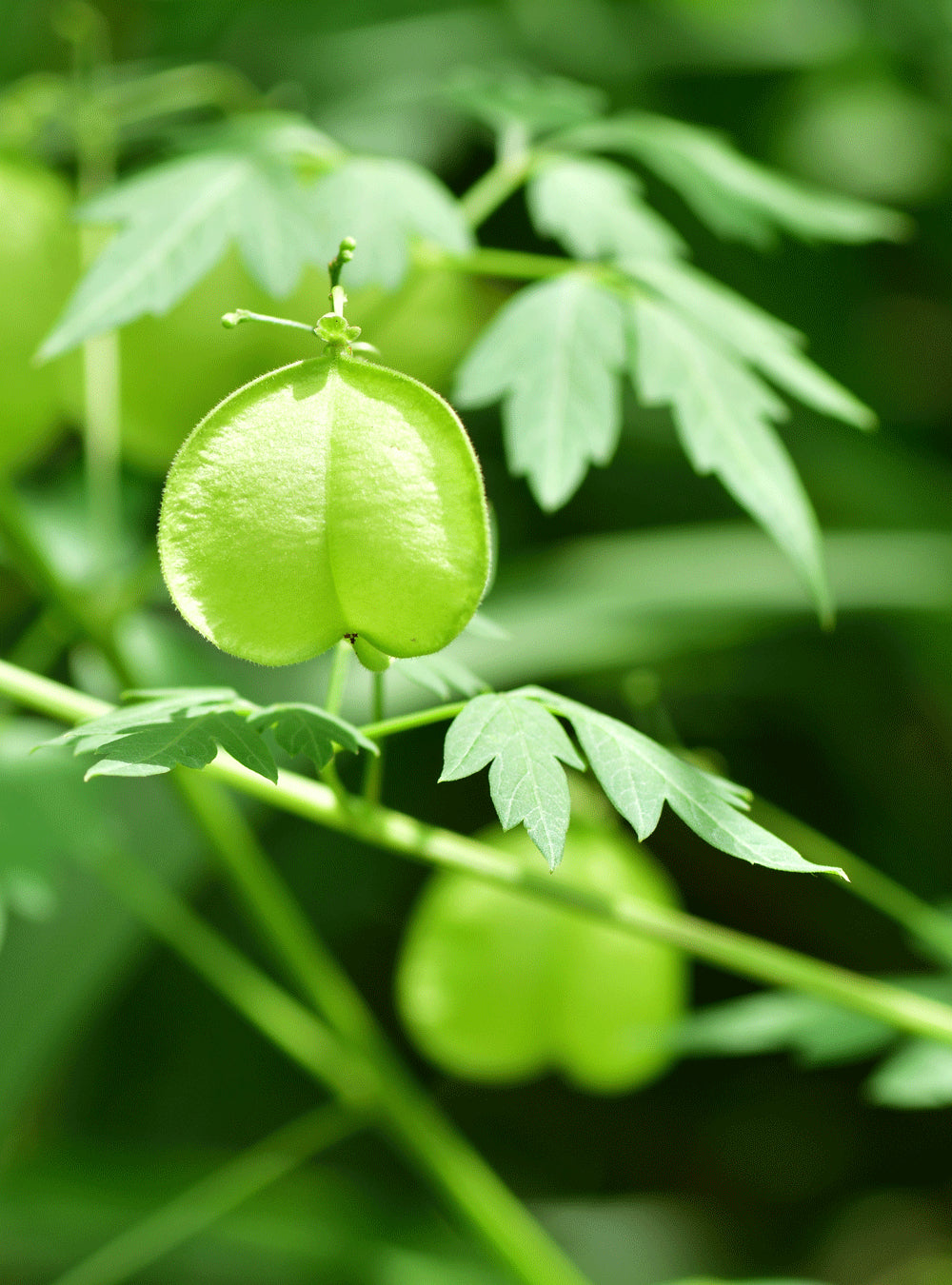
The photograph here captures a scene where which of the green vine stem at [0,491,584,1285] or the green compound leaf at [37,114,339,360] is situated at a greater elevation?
the green compound leaf at [37,114,339,360]

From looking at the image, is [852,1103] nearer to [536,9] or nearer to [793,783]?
[793,783]

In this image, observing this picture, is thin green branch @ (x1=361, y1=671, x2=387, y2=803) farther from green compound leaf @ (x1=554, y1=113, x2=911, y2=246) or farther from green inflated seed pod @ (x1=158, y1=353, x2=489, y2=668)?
green compound leaf @ (x1=554, y1=113, x2=911, y2=246)

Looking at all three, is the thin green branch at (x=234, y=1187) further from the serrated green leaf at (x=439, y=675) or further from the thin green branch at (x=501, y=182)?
the thin green branch at (x=501, y=182)

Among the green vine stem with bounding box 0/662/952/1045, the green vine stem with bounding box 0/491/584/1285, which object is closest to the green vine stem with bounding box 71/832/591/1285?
the green vine stem with bounding box 0/491/584/1285

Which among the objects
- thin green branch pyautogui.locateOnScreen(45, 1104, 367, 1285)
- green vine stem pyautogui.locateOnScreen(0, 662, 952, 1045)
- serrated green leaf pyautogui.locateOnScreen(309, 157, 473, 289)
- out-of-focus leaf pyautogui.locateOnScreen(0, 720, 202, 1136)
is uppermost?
serrated green leaf pyautogui.locateOnScreen(309, 157, 473, 289)

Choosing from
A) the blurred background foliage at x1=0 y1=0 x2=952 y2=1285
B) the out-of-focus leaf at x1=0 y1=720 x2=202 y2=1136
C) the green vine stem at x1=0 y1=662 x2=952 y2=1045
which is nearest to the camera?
the green vine stem at x1=0 y1=662 x2=952 y2=1045

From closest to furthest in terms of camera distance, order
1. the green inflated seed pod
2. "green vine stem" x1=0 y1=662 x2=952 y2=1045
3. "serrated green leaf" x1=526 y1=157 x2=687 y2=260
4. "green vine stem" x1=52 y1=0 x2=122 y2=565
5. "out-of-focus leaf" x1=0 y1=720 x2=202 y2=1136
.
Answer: the green inflated seed pod
"green vine stem" x1=0 y1=662 x2=952 y2=1045
"serrated green leaf" x1=526 y1=157 x2=687 y2=260
"green vine stem" x1=52 y1=0 x2=122 y2=565
"out-of-focus leaf" x1=0 y1=720 x2=202 y2=1136

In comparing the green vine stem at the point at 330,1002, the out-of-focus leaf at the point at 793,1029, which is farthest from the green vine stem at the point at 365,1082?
the out-of-focus leaf at the point at 793,1029
